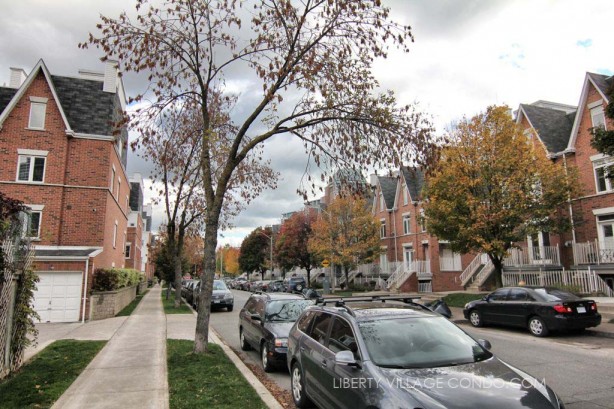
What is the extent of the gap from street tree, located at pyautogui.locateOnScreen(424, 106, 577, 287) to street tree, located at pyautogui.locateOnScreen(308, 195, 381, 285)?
13.8 meters

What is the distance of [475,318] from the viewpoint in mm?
14711

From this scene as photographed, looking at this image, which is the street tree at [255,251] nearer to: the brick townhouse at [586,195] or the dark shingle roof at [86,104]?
the dark shingle roof at [86,104]

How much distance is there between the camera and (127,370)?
8148mm

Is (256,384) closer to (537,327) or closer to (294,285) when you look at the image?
(537,327)

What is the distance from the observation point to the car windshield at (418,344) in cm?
432

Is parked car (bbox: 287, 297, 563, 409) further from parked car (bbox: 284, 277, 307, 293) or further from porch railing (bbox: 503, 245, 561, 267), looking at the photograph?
parked car (bbox: 284, 277, 307, 293)

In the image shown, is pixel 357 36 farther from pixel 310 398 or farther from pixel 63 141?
pixel 63 141

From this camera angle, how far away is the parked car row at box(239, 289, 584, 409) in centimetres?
359

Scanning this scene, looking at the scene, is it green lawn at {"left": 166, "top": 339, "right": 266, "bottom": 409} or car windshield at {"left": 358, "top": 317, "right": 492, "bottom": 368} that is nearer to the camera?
car windshield at {"left": 358, "top": 317, "right": 492, "bottom": 368}

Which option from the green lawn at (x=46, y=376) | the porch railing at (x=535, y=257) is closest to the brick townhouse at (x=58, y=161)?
the green lawn at (x=46, y=376)

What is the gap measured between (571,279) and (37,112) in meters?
27.0

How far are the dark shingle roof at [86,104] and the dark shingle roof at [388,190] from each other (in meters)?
24.1

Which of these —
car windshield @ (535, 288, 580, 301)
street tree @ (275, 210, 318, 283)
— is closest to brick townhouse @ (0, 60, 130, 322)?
car windshield @ (535, 288, 580, 301)

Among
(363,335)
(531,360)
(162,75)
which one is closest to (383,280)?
(531,360)
